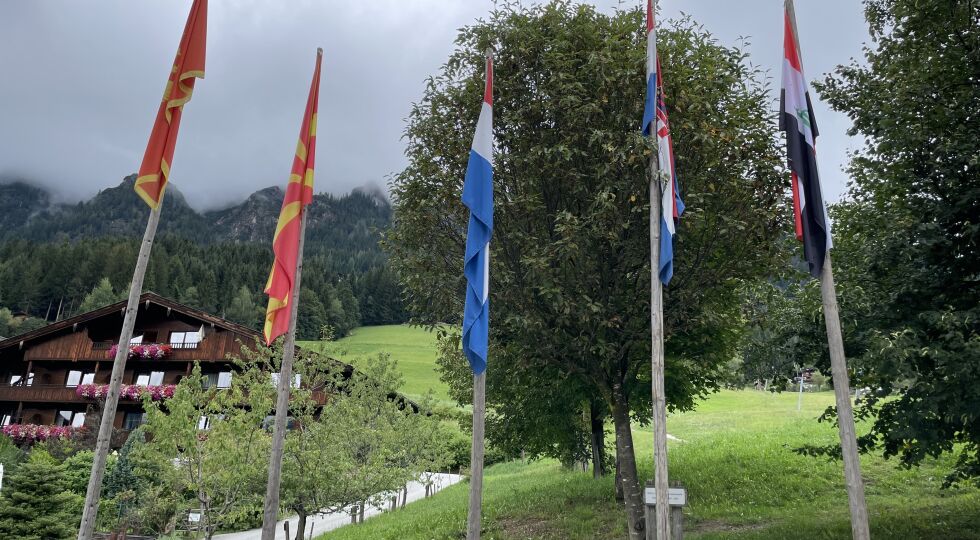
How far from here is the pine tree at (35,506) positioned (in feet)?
72.2

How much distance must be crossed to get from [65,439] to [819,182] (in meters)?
42.0

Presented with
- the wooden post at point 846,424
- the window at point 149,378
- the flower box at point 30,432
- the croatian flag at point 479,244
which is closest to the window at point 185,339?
the window at point 149,378

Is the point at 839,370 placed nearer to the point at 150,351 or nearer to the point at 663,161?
the point at 663,161

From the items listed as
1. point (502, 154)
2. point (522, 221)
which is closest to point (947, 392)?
point (522, 221)

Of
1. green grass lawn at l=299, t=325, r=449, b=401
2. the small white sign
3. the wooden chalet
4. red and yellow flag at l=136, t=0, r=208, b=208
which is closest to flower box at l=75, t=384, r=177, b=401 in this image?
the wooden chalet

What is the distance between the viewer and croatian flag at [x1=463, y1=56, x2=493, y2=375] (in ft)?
29.2

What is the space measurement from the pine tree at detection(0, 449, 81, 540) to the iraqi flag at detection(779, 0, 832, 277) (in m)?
26.2

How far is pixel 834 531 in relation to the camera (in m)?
12.8

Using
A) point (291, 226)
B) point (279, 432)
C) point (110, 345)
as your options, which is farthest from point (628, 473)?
point (110, 345)

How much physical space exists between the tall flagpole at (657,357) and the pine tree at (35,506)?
74.6 ft

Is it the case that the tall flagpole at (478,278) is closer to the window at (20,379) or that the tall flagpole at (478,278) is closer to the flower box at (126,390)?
the flower box at (126,390)

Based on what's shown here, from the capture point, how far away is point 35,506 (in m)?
22.7

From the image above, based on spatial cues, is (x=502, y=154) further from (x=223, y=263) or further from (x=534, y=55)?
(x=223, y=263)

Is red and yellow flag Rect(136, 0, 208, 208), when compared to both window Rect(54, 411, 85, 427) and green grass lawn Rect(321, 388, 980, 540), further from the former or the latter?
window Rect(54, 411, 85, 427)
